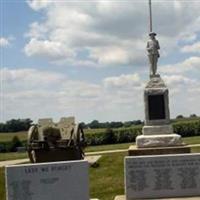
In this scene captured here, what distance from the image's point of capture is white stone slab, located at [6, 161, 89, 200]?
30.6ft

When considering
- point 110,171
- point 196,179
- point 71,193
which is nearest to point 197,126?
point 110,171

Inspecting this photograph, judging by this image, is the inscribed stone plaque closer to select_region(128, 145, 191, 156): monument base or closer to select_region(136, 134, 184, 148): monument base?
select_region(136, 134, 184, 148): monument base

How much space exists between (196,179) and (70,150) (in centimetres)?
423

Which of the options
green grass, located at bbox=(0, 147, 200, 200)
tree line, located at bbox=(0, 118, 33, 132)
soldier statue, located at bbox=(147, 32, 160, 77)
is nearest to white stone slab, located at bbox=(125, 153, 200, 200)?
green grass, located at bbox=(0, 147, 200, 200)

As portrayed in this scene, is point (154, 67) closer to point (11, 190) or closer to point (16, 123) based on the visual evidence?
point (11, 190)

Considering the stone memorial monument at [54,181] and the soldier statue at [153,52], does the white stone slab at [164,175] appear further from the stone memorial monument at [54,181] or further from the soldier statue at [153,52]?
the soldier statue at [153,52]

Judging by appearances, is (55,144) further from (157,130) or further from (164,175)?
(164,175)

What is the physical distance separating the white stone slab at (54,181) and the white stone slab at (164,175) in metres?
2.67

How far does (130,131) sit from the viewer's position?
1513 inches

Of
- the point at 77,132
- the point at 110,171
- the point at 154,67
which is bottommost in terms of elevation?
the point at 110,171

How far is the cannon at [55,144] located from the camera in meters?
14.9

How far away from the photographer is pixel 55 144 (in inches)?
595

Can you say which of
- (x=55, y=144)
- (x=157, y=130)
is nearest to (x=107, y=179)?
(x=55, y=144)

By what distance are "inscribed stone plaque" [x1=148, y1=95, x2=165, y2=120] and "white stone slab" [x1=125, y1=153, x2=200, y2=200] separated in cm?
284
